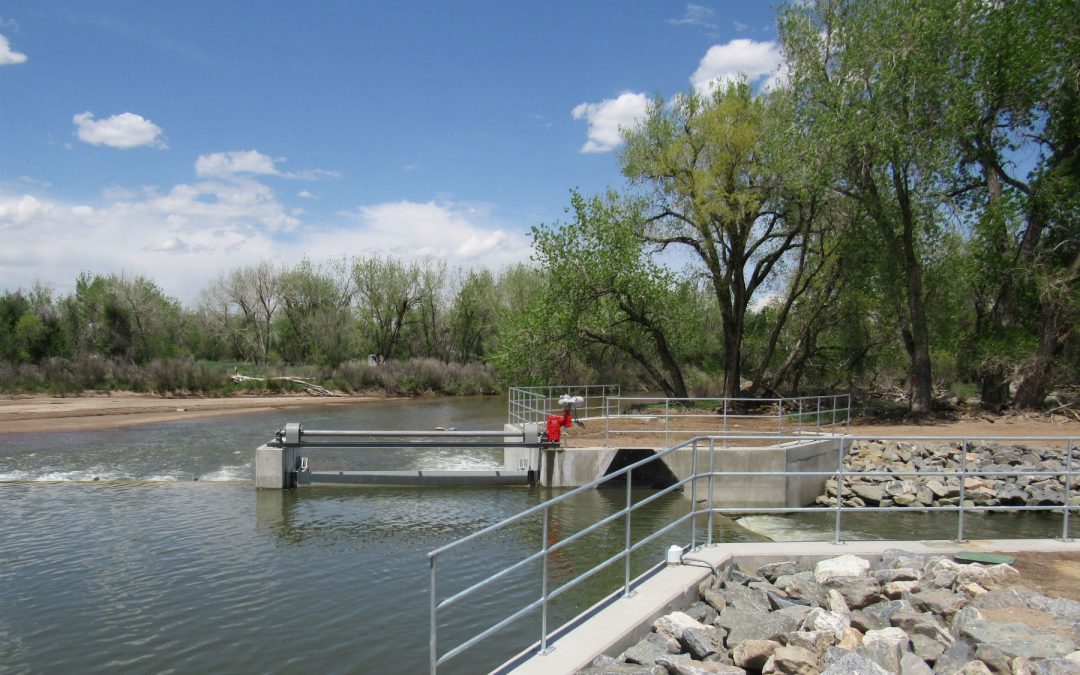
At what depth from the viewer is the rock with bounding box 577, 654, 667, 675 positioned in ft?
17.7

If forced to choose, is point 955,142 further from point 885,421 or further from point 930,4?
point 885,421

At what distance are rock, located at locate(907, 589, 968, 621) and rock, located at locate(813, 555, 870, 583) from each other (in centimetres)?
82

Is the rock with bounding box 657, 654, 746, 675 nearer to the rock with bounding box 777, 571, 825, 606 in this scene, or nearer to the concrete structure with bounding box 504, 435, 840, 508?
the rock with bounding box 777, 571, 825, 606

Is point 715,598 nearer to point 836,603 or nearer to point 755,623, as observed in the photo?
point 755,623

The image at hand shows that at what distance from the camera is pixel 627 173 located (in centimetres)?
2875

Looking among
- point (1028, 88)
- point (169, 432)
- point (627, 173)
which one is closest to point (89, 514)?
point (169, 432)

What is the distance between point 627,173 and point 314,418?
1872cm

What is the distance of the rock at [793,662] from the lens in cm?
560

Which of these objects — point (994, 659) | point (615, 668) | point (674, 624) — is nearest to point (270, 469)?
point (674, 624)

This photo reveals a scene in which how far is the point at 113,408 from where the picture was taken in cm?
3584

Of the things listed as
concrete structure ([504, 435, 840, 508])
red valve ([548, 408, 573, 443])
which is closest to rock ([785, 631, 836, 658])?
concrete structure ([504, 435, 840, 508])

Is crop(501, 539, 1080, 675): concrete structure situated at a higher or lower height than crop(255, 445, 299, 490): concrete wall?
higher

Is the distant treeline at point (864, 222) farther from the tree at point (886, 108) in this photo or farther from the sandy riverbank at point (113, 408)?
the sandy riverbank at point (113, 408)

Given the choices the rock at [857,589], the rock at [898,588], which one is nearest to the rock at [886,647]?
the rock at [857,589]
